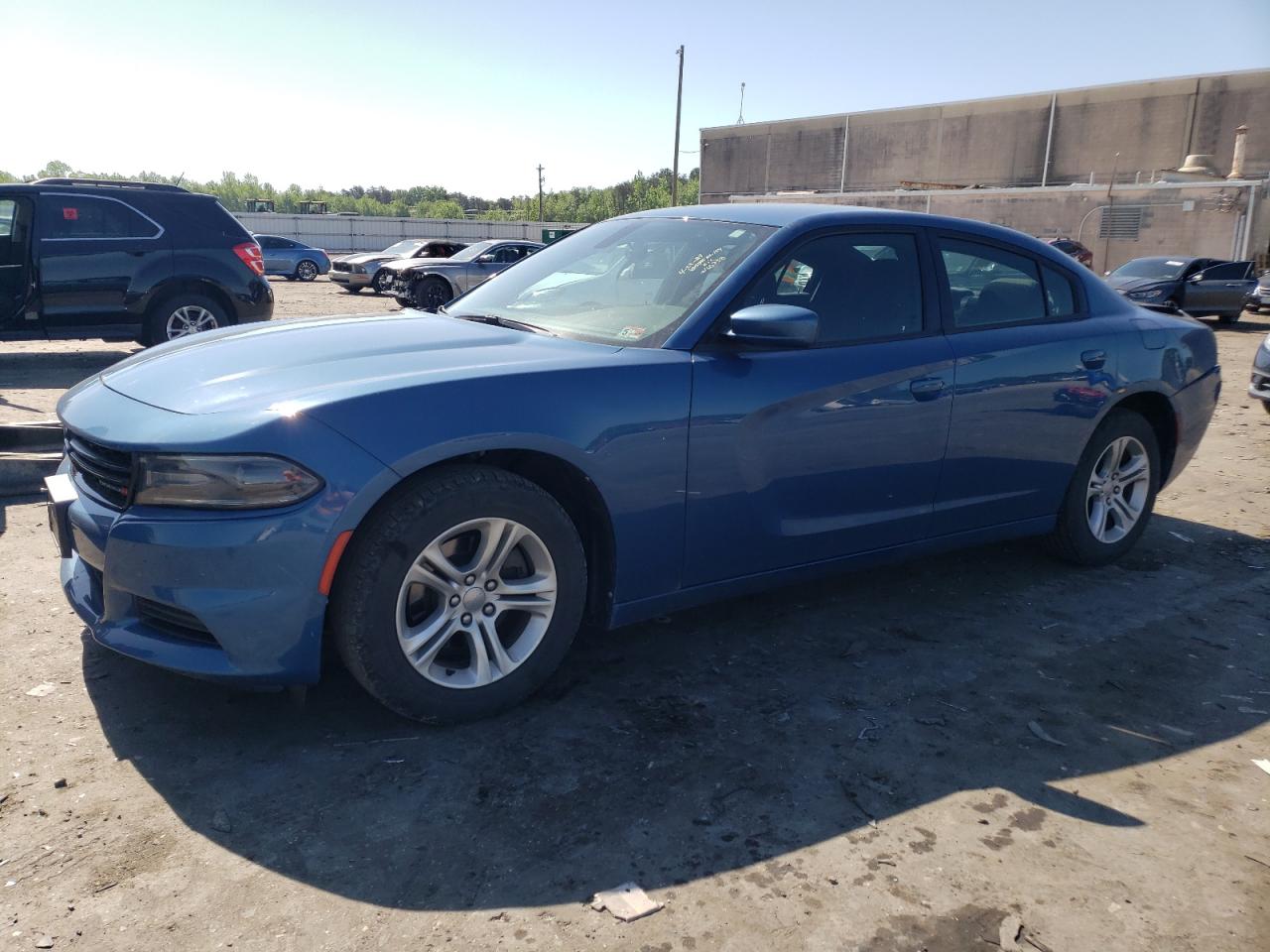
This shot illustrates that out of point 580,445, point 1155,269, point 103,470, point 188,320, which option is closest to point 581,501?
point 580,445

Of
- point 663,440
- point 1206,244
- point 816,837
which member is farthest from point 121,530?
point 1206,244

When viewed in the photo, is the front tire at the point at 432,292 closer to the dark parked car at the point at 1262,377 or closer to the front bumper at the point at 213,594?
the dark parked car at the point at 1262,377

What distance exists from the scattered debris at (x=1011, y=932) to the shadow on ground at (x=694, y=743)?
1.03 feet

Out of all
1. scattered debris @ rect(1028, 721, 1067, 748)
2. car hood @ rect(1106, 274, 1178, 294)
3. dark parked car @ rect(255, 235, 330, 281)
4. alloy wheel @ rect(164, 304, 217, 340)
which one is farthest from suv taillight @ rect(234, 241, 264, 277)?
dark parked car @ rect(255, 235, 330, 281)

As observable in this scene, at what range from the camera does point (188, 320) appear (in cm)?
949

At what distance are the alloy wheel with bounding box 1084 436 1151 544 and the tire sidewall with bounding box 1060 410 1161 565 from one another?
27 millimetres

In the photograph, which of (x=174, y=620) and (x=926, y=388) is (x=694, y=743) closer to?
(x=174, y=620)

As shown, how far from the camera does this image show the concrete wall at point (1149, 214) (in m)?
33.1

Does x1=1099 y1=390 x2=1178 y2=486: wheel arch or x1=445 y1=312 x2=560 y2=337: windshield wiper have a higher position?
x1=445 y1=312 x2=560 y2=337: windshield wiper

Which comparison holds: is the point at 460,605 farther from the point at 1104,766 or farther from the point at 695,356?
the point at 1104,766

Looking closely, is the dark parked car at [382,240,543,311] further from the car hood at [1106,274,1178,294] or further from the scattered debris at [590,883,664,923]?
the scattered debris at [590,883,664,923]

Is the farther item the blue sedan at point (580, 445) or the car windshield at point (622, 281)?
the car windshield at point (622, 281)

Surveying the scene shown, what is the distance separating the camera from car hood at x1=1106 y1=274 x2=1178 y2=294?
19.8m

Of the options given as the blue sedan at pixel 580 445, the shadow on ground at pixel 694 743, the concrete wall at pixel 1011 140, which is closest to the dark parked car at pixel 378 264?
the blue sedan at pixel 580 445
